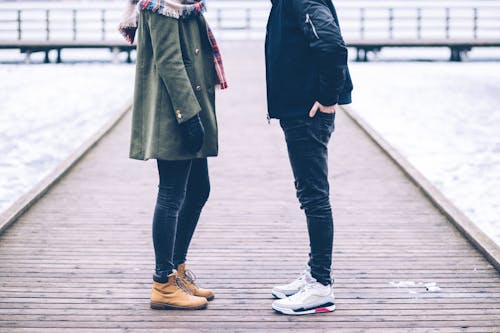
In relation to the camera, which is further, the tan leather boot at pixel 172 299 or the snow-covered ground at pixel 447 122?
the snow-covered ground at pixel 447 122

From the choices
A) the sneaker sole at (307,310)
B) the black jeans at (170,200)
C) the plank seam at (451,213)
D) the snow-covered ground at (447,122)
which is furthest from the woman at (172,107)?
the snow-covered ground at (447,122)

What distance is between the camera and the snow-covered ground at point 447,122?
6.30 metres

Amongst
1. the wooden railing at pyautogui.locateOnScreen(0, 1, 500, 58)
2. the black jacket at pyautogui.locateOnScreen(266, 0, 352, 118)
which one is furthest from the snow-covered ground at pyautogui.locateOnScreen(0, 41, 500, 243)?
the black jacket at pyautogui.locateOnScreen(266, 0, 352, 118)

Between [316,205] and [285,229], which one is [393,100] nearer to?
[285,229]

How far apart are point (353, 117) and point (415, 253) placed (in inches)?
222

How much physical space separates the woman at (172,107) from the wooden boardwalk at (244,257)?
243 mm

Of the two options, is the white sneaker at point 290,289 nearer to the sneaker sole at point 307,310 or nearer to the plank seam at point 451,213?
the sneaker sole at point 307,310

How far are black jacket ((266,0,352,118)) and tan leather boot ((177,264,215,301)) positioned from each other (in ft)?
2.85

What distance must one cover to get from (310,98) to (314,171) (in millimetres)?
323

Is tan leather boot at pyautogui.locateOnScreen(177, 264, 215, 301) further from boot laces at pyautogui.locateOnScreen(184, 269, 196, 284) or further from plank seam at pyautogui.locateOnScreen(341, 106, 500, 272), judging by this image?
plank seam at pyautogui.locateOnScreen(341, 106, 500, 272)

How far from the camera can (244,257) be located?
4.09 metres

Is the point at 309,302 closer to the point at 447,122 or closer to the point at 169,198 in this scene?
the point at 169,198

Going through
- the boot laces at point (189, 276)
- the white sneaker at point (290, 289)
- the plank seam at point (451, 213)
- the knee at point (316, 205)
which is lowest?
the plank seam at point (451, 213)

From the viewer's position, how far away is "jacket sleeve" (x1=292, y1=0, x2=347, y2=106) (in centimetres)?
293
